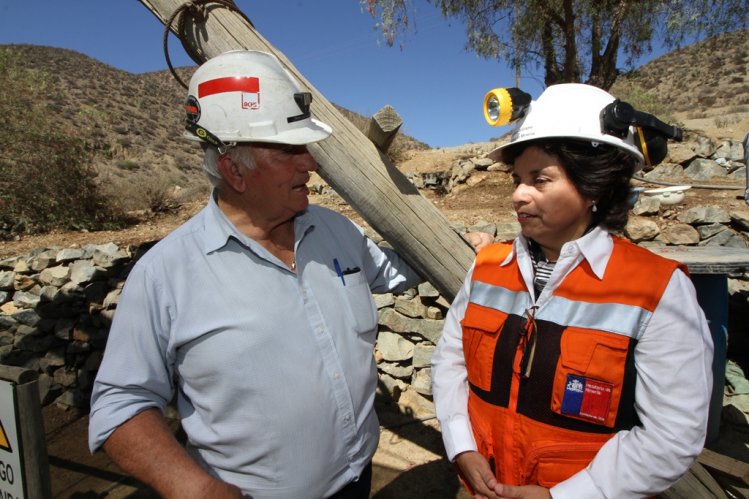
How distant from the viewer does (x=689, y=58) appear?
33.0m

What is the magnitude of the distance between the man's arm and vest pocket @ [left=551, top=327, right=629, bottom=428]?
1.08 meters

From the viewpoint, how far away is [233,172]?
1.73 m

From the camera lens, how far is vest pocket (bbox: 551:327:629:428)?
4.37 feet

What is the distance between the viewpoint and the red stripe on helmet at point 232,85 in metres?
1.63

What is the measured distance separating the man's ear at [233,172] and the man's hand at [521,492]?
4.55 ft

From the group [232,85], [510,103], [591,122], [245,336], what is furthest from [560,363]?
[232,85]

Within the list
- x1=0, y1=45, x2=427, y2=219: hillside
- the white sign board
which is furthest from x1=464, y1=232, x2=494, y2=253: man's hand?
x1=0, y1=45, x2=427, y2=219: hillside

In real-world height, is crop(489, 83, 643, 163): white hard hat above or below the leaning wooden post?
below

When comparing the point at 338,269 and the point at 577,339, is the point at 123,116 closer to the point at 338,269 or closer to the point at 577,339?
the point at 338,269

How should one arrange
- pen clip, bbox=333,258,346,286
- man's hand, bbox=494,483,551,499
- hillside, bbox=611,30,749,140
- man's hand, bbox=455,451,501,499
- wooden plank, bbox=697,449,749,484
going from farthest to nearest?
hillside, bbox=611,30,749,140 → wooden plank, bbox=697,449,749,484 → pen clip, bbox=333,258,346,286 → man's hand, bbox=455,451,501,499 → man's hand, bbox=494,483,551,499

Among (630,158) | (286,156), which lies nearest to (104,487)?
(286,156)

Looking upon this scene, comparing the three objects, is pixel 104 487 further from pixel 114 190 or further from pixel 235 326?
pixel 114 190

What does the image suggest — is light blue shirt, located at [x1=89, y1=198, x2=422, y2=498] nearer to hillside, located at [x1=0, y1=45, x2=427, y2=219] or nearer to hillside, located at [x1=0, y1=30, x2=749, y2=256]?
hillside, located at [x1=0, y1=30, x2=749, y2=256]

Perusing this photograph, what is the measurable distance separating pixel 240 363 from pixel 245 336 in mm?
89
